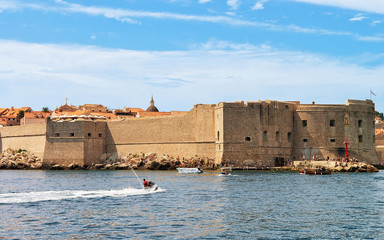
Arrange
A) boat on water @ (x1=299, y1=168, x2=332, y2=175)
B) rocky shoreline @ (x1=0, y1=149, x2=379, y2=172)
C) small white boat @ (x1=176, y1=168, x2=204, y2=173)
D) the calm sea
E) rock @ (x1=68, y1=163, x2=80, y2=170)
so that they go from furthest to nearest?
rock @ (x1=68, y1=163, x2=80, y2=170) → rocky shoreline @ (x1=0, y1=149, x2=379, y2=172) → small white boat @ (x1=176, y1=168, x2=204, y2=173) → boat on water @ (x1=299, y1=168, x2=332, y2=175) → the calm sea

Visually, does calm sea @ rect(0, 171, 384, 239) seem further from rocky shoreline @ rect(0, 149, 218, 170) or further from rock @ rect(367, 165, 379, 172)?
rocky shoreline @ rect(0, 149, 218, 170)

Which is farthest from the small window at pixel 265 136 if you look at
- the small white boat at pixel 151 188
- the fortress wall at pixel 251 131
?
the small white boat at pixel 151 188

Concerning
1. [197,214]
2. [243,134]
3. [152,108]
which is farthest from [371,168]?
[152,108]

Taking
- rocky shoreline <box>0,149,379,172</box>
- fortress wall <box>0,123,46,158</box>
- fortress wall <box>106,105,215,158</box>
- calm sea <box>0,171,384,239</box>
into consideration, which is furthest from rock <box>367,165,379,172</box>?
fortress wall <box>0,123,46,158</box>

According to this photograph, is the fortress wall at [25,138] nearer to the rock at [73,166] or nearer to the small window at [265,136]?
the rock at [73,166]

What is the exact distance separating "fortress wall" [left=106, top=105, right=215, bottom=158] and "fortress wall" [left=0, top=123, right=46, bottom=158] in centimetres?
847

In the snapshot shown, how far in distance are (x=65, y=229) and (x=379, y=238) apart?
11.2 meters

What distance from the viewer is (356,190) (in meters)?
36.7

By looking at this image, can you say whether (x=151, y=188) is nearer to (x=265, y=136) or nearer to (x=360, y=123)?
(x=265, y=136)

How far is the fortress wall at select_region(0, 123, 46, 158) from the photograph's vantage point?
71.4 metres

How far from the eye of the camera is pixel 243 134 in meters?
59.5

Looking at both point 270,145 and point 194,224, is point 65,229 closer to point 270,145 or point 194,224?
point 194,224

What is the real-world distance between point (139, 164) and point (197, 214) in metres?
41.9

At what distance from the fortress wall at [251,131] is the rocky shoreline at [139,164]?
175 centimetres
